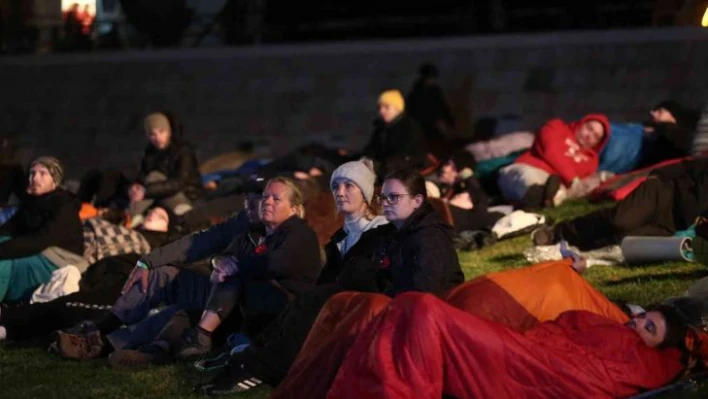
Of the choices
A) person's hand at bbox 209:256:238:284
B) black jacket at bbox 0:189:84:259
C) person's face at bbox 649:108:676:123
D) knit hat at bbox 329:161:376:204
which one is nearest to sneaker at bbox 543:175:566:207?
person's face at bbox 649:108:676:123

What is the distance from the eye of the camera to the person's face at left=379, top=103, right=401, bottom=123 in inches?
575

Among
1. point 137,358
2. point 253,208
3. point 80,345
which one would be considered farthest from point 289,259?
point 80,345

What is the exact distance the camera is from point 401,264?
8117 millimetres

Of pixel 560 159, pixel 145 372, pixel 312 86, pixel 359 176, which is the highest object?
pixel 312 86

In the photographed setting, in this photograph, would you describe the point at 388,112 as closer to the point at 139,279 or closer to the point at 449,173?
the point at 449,173

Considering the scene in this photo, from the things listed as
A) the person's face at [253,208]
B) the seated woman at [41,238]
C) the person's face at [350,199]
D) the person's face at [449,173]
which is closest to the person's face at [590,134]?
the person's face at [449,173]

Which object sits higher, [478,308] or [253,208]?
[253,208]

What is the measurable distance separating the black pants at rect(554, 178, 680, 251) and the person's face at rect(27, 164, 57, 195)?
3884 mm

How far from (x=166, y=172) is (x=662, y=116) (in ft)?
14.4

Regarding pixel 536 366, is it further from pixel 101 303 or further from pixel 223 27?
pixel 223 27

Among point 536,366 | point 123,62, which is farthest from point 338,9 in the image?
point 536,366

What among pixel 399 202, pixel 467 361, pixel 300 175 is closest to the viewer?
pixel 467 361

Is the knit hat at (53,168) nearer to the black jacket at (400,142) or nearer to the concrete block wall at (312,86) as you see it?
the black jacket at (400,142)

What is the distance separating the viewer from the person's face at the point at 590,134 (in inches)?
552
